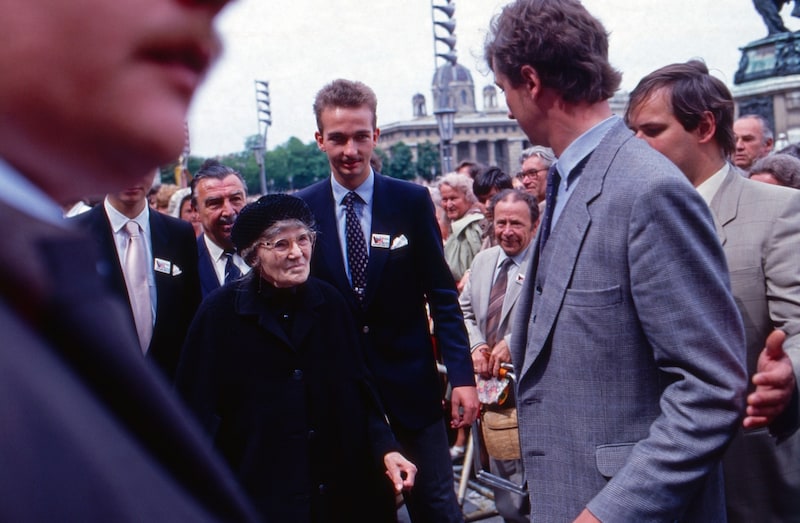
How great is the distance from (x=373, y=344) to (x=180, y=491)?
3795 mm

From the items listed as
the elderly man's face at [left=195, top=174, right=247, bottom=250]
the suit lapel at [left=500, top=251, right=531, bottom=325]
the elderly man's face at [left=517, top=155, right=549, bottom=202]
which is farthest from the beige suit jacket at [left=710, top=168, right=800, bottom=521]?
the elderly man's face at [left=517, top=155, right=549, bottom=202]

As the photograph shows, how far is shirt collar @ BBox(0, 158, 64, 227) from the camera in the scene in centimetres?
45

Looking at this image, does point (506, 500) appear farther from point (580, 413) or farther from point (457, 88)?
point (457, 88)

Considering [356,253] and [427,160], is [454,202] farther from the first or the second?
[427,160]

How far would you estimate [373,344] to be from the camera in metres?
4.27

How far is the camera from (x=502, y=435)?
15.1 feet

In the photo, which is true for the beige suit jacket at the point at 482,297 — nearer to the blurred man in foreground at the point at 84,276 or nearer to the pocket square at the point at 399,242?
the pocket square at the point at 399,242

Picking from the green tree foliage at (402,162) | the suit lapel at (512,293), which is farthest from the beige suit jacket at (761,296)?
the green tree foliage at (402,162)

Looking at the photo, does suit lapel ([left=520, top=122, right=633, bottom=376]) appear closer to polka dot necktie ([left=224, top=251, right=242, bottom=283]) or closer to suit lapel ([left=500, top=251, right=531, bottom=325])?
suit lapel ([left=500, top=251, right=531, bottom=325])

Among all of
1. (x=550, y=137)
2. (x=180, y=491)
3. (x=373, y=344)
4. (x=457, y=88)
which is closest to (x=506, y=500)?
(x=373, y=344)

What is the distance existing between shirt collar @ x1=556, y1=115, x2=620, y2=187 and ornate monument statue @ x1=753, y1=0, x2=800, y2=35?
1359 centimetres

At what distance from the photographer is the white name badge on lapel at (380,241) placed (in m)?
4.31

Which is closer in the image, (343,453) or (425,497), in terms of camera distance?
(343,453)

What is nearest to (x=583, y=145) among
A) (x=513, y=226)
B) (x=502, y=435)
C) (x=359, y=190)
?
(x=359, y=190)
